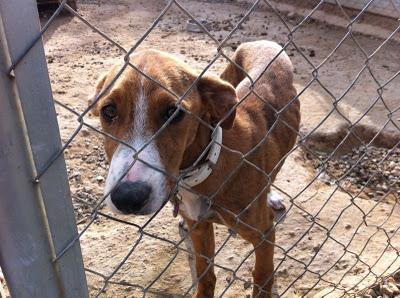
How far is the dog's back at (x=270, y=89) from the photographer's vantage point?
2926 mm

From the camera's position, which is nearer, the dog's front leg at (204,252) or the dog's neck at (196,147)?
the dog's neck at (196,147)

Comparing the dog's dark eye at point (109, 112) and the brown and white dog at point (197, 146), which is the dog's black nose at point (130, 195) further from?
the dog's dark eye at point (109, 112)

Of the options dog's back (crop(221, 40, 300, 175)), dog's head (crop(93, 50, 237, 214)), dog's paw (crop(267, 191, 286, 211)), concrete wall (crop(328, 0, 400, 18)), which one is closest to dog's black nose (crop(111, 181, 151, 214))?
dog's head (crop(93, 50, 237, 214))

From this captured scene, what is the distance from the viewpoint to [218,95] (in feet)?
7.38

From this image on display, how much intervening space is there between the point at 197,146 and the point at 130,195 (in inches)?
28.2

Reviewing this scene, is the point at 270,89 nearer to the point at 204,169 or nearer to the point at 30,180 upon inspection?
the point at 204,169

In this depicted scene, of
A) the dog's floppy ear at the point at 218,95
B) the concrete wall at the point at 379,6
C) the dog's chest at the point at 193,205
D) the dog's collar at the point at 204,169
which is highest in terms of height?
the dog's floppy ear at the point at 218,95

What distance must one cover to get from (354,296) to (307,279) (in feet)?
1.42

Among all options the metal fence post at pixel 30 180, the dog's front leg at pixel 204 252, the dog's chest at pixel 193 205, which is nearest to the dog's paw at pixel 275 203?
the dog's front leg at pixel 204 252

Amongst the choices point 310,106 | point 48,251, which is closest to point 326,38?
point 310,106

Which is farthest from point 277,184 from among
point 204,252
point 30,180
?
point 30,180

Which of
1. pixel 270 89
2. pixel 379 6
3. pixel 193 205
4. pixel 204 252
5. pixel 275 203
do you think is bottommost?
pixel 275 203

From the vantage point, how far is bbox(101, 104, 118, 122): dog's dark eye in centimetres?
205

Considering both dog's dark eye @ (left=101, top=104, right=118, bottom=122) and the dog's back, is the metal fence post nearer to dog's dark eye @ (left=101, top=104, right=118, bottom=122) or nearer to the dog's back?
dog's dark eye @ (left=101, top=104, right=118, bottom=122)
